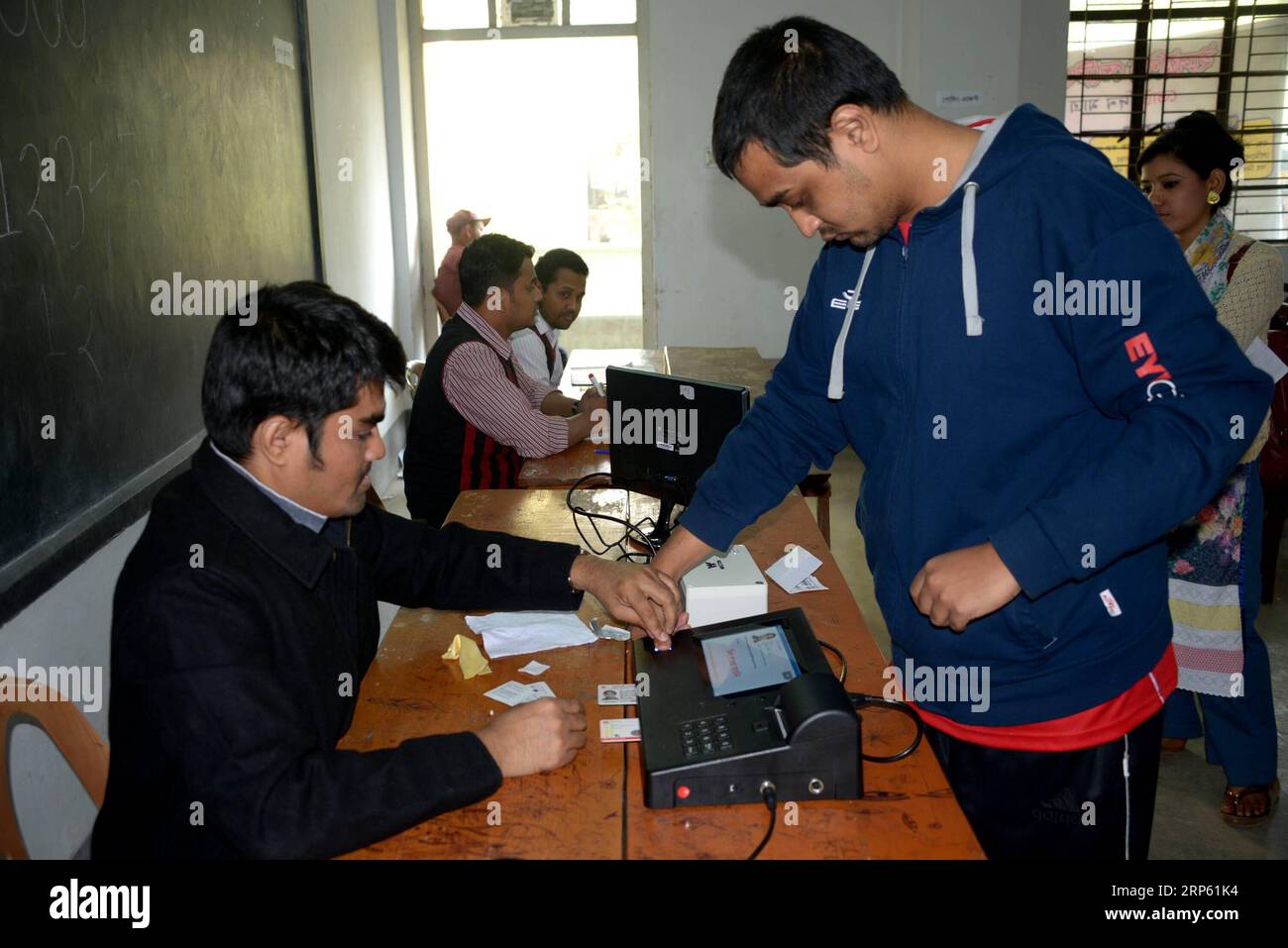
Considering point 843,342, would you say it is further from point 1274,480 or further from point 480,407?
point 1274,480

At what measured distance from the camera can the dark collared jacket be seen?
1237 mm

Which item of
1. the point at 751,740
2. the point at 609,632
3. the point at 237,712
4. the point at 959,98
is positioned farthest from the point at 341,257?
the point at 751,740

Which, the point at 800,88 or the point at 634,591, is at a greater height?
the point at 800,88

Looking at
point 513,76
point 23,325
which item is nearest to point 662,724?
point 23,325

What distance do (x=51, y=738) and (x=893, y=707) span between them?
123cm

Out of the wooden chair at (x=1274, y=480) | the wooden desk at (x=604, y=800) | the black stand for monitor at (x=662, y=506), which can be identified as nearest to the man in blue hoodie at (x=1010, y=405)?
the wooden desk at (x=604, y=800)

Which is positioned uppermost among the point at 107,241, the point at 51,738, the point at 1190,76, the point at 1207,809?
the point at 1190,76

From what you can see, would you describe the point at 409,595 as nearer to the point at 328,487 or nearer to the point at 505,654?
the point at 505,654

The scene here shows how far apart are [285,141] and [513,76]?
8.75 feet

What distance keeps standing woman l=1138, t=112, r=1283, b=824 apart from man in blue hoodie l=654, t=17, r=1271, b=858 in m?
1.40

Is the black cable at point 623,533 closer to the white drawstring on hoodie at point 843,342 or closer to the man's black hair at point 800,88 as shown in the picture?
the white drawstring on hoodie at point 843,342

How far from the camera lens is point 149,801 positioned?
1.33 meters

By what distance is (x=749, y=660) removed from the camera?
1.53 m

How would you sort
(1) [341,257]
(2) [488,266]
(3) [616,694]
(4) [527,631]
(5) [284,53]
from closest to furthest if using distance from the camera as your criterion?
(3) [616,694], (4) [527,631], (2) [488,266], (5) [284,53], (1) [341,257]
